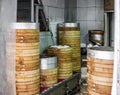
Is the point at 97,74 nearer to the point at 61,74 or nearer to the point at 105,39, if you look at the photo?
the point at 61,74

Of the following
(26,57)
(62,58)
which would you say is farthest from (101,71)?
(62,58)

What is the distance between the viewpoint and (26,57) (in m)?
4.18

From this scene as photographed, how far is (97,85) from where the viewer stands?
3.20 m

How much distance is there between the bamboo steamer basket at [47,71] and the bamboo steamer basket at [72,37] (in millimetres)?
1418

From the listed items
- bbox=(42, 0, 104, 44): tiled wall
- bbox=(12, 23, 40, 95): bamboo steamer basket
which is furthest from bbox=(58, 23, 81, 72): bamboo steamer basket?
bbox=(12, 23, 40, 95): bamboo steamer basket

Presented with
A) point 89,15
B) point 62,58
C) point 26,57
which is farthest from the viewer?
point 89,15

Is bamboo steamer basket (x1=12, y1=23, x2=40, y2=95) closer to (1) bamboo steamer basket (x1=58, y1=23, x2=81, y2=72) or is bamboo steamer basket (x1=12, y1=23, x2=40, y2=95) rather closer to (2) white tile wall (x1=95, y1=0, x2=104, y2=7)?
(1) bamboo steamer basket (x1=58, y1=23, x2=81, y2=72)

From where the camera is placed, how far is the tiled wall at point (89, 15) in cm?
765

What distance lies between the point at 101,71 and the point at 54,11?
12.4 feet

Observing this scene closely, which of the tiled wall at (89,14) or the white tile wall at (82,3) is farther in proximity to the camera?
the white tile wall at (82,3)

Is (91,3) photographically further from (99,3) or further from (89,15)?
(89,15)

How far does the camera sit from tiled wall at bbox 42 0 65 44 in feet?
20.4

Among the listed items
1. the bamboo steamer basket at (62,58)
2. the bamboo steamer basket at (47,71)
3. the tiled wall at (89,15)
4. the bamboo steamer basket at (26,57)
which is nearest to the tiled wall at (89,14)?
the tiled wall at (89,15)

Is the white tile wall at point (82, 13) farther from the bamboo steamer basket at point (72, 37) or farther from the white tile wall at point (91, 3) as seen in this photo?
the bamboo steamer basket at point (72, 37)
